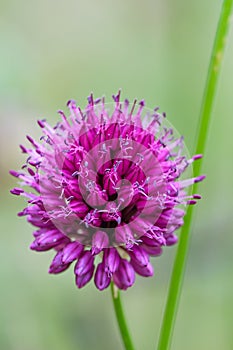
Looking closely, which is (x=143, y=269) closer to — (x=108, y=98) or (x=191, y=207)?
(x=191, y=207)

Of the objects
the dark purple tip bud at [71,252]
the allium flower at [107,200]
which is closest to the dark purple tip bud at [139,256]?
the allium flower at [107,200]

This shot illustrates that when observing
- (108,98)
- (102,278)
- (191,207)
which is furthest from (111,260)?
(108,98)

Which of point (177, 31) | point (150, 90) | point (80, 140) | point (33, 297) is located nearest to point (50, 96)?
point (150, 90)

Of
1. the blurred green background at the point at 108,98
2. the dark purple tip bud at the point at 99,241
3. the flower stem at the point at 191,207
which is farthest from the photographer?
the blurred green background at the point at 108,98

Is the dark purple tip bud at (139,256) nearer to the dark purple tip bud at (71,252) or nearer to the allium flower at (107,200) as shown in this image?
the allium flower at (107,200)

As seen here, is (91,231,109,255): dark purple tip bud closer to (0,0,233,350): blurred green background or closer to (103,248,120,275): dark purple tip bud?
(103,248,120,275): dark purple tip bud

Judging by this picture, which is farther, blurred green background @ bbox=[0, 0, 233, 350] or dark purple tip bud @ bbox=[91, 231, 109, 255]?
blurred green background @ bbox=[0, 0, 233, 350]

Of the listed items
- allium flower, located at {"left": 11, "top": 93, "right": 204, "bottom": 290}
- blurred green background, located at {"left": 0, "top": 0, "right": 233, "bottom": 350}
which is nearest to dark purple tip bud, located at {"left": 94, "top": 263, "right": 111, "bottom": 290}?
allium flower, located at {"left": 11, "top": 93, "right": 204, "bottom": 290}

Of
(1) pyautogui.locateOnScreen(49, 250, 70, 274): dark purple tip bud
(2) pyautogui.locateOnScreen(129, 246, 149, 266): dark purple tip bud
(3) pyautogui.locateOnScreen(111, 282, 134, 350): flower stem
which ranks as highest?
(1) pyautogui.locateOnScreen(49, 250, 70, 274): dark purple tip bud
